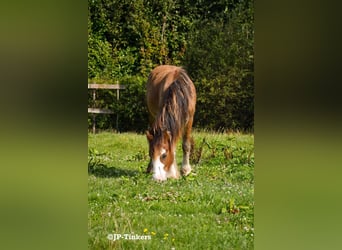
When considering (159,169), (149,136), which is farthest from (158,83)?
(159,169)

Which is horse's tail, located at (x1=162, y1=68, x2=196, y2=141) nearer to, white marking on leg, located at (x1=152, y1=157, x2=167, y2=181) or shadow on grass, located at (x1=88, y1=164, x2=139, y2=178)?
white marking on leg, located at (x1=152, y1=157, x2=167, y2=181)

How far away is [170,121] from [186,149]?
28 centimetres

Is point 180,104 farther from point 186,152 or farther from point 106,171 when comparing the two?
point 106,171

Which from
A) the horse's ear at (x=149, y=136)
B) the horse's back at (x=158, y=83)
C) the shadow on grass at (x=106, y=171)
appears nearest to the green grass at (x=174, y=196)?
the shadow on grass at (x=106, y=171)

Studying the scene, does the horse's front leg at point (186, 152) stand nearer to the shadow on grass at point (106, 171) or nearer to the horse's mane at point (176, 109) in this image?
the horse's mane at point (176, 109)

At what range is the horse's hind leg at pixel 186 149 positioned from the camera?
14.8 ft

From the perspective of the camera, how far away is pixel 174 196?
14.6 ft

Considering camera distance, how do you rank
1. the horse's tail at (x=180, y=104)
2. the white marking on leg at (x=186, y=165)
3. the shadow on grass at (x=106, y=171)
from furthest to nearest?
the shadow on grass at (x=106, y=171) < the white marking on leg at (x=186, y=165) < the horse's tail at (x=180, y=104)

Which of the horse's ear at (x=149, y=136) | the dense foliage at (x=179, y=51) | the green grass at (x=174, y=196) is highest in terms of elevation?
the dense foliage at (x=179, y=51)

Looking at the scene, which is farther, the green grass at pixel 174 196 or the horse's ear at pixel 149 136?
the horse's ear at pixel 149 136

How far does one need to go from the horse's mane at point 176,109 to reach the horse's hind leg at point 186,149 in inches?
2.1

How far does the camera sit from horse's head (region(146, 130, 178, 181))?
4.48 meters

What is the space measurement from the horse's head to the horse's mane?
0.11 ft
